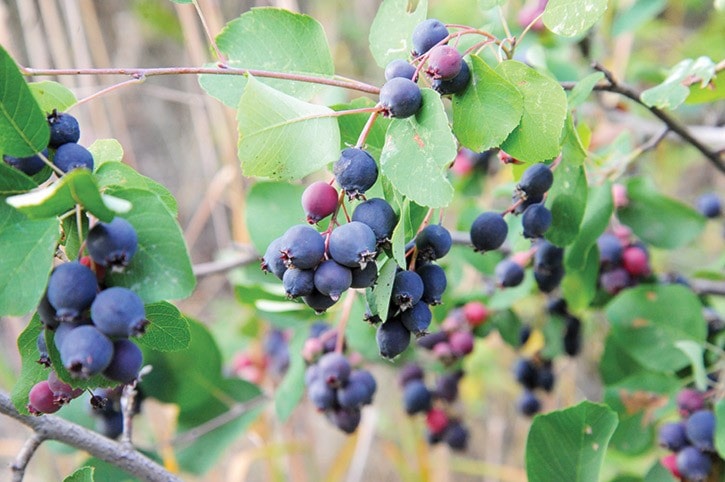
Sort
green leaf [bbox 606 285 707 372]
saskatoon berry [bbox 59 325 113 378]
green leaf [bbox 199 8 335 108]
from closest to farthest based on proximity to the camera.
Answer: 1. saskatoon berry [bbox 59 325 113 378]
2. green leaf [bbox 199 8 335 108]
3. green leaf [bbox 606 285 707 372]

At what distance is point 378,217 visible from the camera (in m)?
0.55

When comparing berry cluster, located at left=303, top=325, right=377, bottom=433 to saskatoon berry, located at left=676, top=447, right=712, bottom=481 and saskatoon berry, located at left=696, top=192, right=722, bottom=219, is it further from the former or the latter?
saskatoon berry, located at left=696, top=192, right=722, bottom=219

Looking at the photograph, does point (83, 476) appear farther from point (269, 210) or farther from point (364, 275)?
point (269, 210)

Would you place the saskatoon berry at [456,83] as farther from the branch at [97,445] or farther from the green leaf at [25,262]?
the branch at [97,445]

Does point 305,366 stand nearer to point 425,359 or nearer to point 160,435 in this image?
point 425,359

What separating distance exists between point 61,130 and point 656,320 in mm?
804

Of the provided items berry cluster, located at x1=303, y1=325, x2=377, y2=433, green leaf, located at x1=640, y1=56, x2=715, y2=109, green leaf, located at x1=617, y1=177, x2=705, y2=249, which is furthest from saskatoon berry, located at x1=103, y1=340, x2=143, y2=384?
green leaf, located at x1=617, y1=177, x2=705, y2=249

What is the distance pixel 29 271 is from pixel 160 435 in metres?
1.19

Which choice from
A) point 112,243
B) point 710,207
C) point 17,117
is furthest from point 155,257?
point 710,207

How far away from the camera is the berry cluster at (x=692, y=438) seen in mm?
884

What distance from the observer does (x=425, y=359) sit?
1.27 meters

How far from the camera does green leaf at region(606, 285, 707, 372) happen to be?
0.99m

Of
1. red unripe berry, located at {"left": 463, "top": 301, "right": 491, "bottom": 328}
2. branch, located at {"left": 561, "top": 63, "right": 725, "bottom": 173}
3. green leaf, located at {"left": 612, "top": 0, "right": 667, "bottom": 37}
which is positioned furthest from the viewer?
green leaf, located at {"left": 612, "top": 0, "right": 667, "bottom": 37}

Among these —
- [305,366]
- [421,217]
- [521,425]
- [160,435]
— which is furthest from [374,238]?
[521,425]
